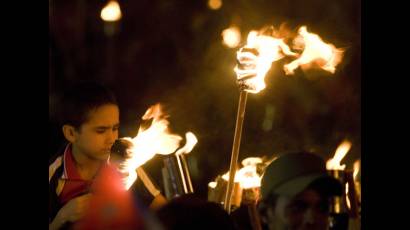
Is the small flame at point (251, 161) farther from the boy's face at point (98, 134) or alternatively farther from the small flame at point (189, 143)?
the boy's face at point (98, 134)

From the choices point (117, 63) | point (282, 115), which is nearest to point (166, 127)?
point (117, 63)

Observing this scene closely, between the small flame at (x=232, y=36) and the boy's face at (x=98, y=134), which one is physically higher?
the small flame at (x=232, y=36)

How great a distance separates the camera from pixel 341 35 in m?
6.41

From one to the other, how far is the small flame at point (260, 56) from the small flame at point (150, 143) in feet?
2.68

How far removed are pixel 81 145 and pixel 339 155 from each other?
2389 mm

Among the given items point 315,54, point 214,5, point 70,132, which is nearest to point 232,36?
point 214,5

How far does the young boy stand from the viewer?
16.4ft

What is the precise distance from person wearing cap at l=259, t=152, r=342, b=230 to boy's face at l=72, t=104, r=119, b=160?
5.22ft

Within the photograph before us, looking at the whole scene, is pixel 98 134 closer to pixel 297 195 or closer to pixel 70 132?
pixel 70 132

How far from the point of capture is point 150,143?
5.36 metres

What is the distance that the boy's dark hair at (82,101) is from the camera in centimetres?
528

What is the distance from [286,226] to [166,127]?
199 cm

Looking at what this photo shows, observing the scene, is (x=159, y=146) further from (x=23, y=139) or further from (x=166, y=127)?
(x=23, y=139)

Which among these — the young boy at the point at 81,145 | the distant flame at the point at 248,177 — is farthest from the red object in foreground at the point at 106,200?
the distant flame at the point at 248,177
